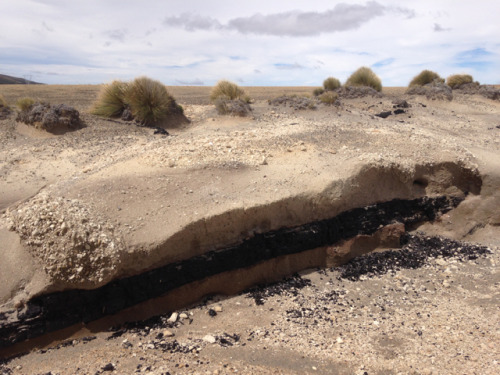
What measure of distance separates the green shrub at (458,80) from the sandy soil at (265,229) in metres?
12.4

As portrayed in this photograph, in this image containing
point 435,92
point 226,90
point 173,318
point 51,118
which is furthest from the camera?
point 435,92

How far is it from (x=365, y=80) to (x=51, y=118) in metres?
13.0

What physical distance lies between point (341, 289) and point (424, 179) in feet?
9.36

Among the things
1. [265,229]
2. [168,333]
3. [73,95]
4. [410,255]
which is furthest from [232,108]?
[73,95]

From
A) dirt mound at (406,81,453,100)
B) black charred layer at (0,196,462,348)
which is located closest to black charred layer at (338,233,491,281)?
black charred layer at (0,196,462,348)

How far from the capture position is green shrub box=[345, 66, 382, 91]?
17.0 metres

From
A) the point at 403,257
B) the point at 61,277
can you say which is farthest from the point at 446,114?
the point at 61,277

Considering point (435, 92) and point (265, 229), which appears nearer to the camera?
point (265, 229)

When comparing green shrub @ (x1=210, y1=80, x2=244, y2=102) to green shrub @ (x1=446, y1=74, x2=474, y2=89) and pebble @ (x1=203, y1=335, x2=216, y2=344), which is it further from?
green shrub @ (x1=446, y1=74, x2=474, y2=89)

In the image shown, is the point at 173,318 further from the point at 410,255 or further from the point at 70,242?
the point at 410,255

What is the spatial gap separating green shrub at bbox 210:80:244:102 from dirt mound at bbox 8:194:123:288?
9355mm

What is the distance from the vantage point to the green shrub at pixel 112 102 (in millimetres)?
11414

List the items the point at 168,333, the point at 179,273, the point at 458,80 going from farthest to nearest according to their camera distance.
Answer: the point at 458,80, the point at 179,273, the point at 168,333

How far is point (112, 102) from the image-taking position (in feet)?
38.0
